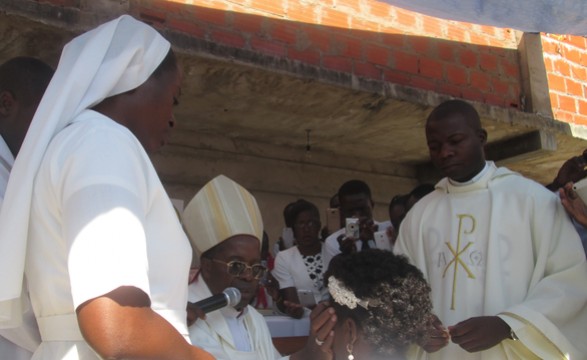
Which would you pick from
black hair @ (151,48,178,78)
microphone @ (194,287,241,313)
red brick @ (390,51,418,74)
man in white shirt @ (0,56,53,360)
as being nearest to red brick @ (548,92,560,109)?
red brick @ (390,51,418,74)

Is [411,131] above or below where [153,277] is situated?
above

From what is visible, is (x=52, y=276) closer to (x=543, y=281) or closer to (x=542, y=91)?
(x=543, y=281)

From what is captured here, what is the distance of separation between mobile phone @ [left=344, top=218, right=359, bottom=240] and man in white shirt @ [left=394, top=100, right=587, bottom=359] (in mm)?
1257

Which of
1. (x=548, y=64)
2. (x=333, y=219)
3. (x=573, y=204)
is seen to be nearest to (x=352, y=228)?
(x=333, y=219)

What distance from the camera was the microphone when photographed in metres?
2.55

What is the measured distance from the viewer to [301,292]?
4871 mm

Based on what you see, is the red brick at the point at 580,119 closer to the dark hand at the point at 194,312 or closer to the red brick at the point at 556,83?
the red brick at the point at 556,83

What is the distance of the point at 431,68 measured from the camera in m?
6.18

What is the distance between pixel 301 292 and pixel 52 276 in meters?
3.49

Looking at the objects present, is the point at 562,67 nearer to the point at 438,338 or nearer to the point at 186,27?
the point at 186,27

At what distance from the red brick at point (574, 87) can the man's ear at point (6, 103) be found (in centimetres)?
613

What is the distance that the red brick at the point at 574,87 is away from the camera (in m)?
7.07

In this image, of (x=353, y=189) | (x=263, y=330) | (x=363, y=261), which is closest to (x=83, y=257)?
(x=363, y=261)

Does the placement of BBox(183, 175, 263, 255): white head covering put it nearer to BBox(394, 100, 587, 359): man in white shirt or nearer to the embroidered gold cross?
BBox(394, 100, 587, 359): man in white shirt
